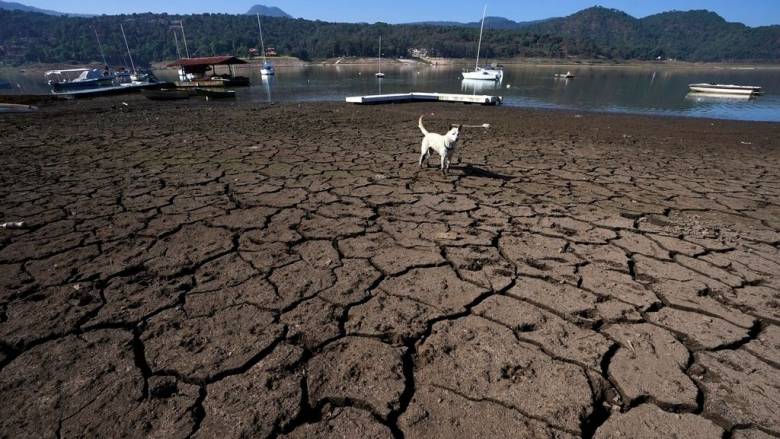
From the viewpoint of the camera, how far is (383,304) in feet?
8.02

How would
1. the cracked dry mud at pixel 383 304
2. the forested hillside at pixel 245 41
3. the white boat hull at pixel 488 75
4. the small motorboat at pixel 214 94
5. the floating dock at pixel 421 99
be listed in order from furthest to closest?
the forested hillside at pixel 245 41
the white boat hull at pixel 488 75
the small motorboat at pixel 214 94
the floating dock at pixel 421 99
the cracked dry mud at pixel 383 304

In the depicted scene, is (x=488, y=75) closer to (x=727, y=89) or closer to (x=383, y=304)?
(x=727, y=89)

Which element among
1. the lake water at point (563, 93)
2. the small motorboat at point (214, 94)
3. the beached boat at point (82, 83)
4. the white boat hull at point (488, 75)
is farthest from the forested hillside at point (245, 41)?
the small motorboat at point (214, 94)

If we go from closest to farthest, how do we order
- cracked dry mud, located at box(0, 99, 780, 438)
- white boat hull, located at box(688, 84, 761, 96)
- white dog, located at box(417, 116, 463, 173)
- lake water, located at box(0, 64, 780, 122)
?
cracked dry mud, located at box(0, 99, 780, 438), white dog, located at box(417, 116, 463, 173), lake water, located at box(0, 64, 780, 122), white boat hull, located at box(688, 84, 761, 96)

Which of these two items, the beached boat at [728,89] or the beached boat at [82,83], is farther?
the beached boat at [728,89]

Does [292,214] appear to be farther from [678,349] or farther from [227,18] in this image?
[227,18]

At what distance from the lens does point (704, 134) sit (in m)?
10.3

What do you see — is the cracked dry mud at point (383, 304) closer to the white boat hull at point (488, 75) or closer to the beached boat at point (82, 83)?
the beached boat at point (82, 83)

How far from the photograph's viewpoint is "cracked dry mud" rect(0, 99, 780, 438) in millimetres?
1684

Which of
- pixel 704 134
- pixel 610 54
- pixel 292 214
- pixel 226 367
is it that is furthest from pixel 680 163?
pixel 610 54

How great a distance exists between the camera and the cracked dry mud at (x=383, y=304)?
5.52ft

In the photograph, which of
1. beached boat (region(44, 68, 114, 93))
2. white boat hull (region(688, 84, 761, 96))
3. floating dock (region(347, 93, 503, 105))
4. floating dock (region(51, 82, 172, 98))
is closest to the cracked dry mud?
floating dock (region(347, 93, 503, 105))

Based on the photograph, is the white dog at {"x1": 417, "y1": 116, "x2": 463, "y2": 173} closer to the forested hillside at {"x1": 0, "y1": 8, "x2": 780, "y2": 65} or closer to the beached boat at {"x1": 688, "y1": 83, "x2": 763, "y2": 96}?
the beached boat at {"x1": 688, "y1": 83, "x2": 763, "y2": 96}

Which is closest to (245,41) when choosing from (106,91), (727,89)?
(106,91)
